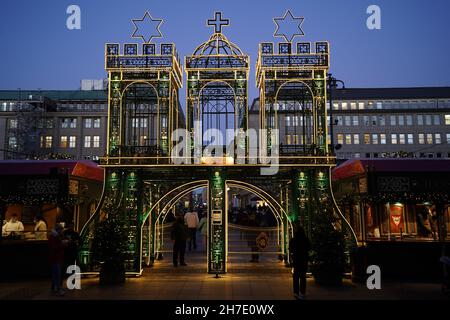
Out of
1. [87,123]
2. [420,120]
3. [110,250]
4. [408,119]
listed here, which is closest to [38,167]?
[110,250]

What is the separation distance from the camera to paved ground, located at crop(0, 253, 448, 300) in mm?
11141

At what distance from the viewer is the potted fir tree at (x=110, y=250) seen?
12.8 m

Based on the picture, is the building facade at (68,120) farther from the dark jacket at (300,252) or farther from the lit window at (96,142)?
the dark jacket at (300,252)

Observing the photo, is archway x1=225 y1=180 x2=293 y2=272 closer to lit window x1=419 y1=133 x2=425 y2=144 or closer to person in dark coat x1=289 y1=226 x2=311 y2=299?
person in dark coat x1=289 y1=226 x2=311 y2=299

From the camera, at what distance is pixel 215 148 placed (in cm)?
1519

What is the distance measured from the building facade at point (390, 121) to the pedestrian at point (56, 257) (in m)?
69.6

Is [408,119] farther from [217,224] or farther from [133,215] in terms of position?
[133,215]

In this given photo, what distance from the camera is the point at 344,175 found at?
17812 mm

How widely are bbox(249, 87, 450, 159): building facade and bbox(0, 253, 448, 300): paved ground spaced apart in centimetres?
6591

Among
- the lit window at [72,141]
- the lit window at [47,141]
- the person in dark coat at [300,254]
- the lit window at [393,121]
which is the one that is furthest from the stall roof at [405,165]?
the lit window at [47,141]

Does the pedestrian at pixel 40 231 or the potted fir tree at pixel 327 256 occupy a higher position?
the pedestrian at pixel 40 231
